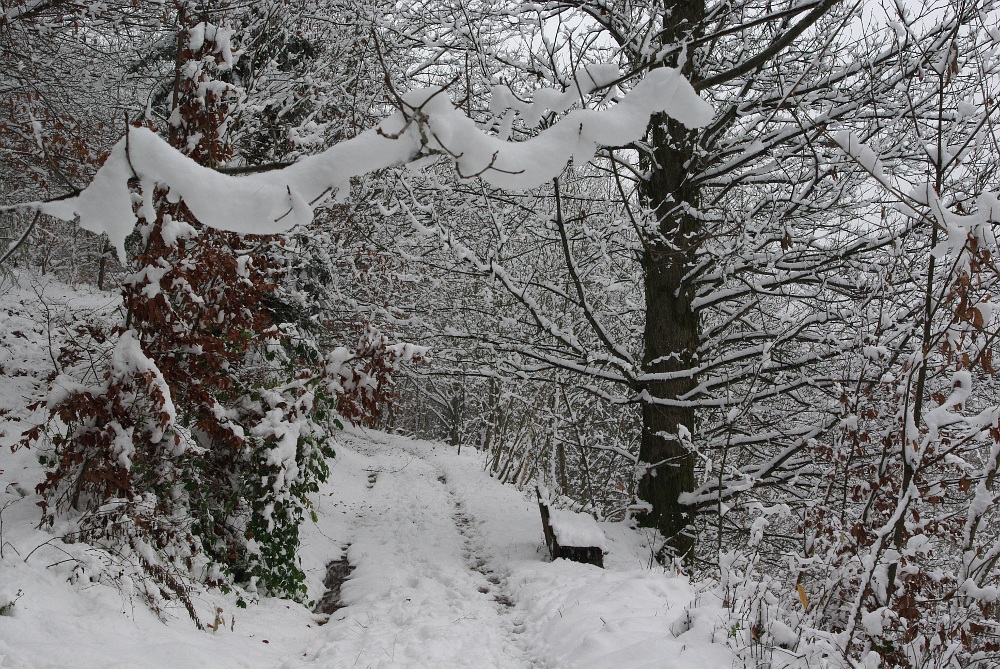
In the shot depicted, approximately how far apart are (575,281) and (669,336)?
7.22ft

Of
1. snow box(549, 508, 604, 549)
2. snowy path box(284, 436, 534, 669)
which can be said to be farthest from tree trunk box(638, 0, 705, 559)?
snowy path box(284, 436, 534, 669)

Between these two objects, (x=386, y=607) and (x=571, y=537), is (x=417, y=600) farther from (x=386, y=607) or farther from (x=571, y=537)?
(x=571, y=537)

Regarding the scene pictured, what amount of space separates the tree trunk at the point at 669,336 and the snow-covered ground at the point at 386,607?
55cm

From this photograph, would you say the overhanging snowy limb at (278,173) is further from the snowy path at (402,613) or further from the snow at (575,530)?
the snow at (575,530)

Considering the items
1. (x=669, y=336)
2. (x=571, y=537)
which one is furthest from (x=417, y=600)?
(x=669, y=336)

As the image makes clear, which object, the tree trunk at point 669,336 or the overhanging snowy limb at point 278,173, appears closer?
the overhanging snowy limb at point 278,173

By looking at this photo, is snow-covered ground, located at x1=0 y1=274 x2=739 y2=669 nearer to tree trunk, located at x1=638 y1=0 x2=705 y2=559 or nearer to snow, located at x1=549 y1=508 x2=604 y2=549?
snow, located at x1=549 y1=508 x2=604 y2=549

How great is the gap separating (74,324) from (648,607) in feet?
17.7

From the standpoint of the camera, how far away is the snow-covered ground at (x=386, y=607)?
3445 mm

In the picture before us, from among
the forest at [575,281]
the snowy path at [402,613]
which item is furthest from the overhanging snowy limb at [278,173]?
the snowy path at [402,613]

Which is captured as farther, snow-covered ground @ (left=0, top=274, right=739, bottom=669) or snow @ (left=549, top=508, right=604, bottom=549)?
snow @ (left=549, top=508, right=604, bottom=549)

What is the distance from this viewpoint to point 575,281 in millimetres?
5637

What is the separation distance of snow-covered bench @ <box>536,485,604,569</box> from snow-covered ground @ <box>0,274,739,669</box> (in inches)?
7.4

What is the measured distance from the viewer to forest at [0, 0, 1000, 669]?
100 inches
